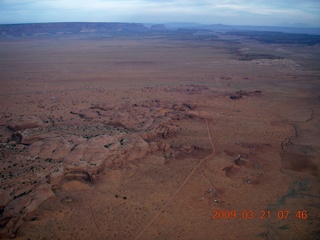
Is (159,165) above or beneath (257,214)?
above

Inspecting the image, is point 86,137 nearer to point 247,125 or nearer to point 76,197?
point 76,197

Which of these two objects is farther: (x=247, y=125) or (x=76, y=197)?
(x=247, y=125)

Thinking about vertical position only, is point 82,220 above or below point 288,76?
below

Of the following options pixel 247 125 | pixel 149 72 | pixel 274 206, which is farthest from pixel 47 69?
pixel 274 206

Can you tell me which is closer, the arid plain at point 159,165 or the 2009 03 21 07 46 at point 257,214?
the arid plain at point 159,165

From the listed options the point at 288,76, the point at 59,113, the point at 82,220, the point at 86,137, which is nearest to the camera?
the point at 82,220

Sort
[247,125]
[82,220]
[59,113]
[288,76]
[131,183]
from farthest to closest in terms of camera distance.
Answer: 1. [288,76]
2. [59,113]
3. [247,125]
4. [131,183]
5. [82,220]

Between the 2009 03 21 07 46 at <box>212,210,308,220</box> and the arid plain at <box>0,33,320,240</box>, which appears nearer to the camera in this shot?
the arid plain at <box>0,33,320,240</box>

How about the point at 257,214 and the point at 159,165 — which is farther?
the point at 159,165
